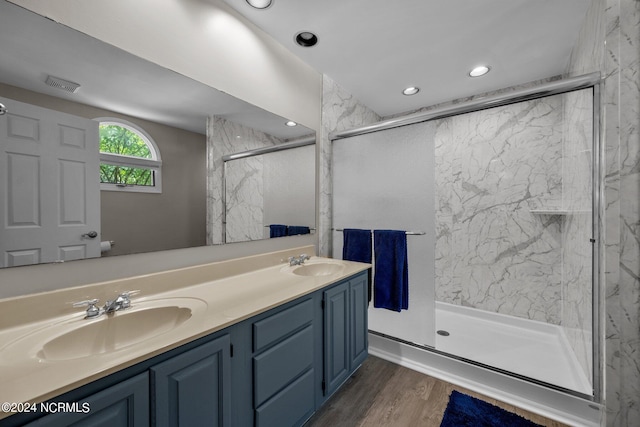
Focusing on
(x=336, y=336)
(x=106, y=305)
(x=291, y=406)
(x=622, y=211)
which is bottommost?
(x=291, y=406)

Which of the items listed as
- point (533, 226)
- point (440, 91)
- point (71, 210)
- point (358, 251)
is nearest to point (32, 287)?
point (71, 210)

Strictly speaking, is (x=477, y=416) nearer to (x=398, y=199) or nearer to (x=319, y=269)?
(x=319, y=269)

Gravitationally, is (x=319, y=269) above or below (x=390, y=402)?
above

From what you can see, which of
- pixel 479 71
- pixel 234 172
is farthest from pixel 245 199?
pixel 479 71

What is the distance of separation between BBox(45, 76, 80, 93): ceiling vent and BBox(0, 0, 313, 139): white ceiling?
1 centimetres

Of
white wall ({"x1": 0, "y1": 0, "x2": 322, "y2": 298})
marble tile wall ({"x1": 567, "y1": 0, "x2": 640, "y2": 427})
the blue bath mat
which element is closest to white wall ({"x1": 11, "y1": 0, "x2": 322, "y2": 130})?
white wall ({"x1": 0, "y1": 0, "x2": 322, "y2": 298})

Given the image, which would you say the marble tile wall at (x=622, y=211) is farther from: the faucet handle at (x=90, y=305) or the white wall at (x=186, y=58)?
the faucet handle at (x=90, y=305)

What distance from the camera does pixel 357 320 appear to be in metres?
1.81

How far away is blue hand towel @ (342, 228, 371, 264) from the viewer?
2240 mm

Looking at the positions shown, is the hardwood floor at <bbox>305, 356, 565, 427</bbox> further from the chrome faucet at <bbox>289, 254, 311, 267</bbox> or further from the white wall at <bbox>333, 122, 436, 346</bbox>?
the chrome faucet at <bbox>289, 254, 311, 267</bbox>

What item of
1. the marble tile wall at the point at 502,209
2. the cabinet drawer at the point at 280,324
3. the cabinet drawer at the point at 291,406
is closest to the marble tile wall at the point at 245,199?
the cabinet drawer at the point at 280,324

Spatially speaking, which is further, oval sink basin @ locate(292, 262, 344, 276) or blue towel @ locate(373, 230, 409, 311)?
blue towel @ locate(373, 230, 409, 311)

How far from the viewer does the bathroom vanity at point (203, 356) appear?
2.22 ft

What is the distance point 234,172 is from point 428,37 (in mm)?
1663
